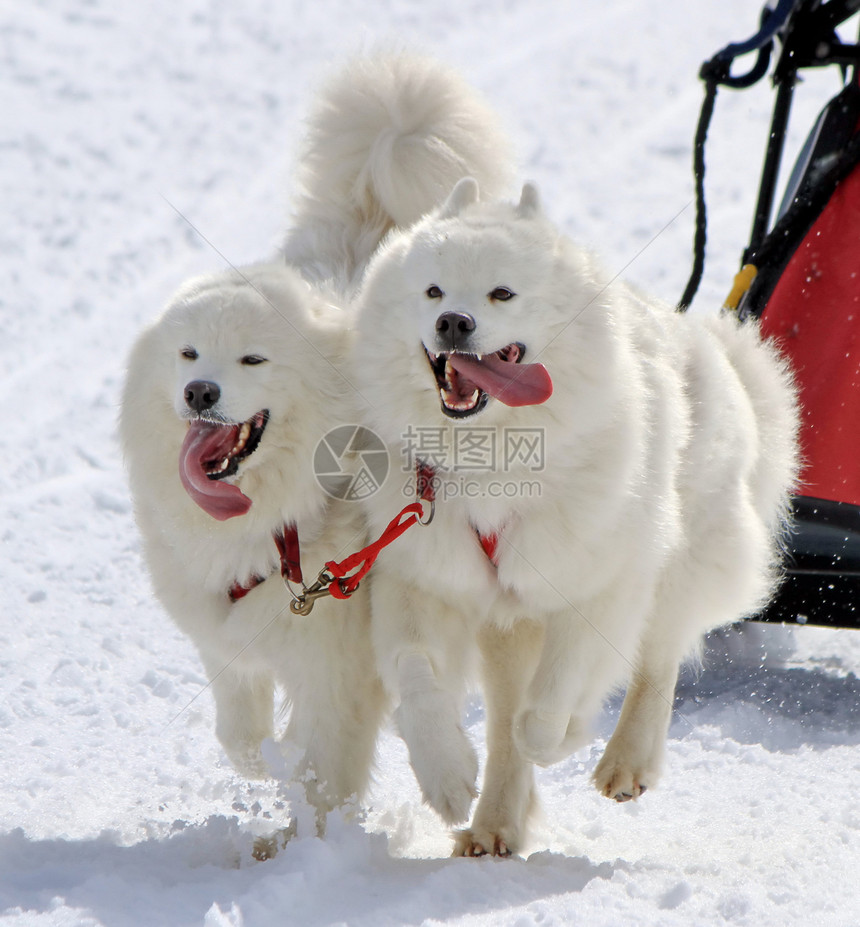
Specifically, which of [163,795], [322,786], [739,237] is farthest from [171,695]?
[739,237]

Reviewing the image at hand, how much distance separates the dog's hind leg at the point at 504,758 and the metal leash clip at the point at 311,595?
2.06ft

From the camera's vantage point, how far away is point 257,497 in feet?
9.89

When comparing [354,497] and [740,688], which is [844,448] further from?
[354,497]

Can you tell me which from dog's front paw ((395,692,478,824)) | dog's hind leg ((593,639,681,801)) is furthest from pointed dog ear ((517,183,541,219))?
dog's hind leg ((593,639,681,801))

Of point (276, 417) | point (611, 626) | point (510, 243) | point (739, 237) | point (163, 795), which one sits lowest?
point (163, 795)

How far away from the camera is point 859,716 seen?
166 inches

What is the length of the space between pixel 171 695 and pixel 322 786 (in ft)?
4.32

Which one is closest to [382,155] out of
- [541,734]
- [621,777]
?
[541,734]

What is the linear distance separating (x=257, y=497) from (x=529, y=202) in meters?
1.07

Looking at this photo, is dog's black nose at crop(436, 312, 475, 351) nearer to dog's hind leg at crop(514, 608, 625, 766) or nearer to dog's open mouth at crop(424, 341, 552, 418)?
dog's open mouth at crop(424, 341, 552, 418)

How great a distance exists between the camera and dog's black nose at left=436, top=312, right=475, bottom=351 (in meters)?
2.67

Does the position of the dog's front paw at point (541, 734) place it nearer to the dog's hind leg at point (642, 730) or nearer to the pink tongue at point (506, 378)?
the dog's hind leg at point (642, 730)

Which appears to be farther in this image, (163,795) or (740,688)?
(740,688)

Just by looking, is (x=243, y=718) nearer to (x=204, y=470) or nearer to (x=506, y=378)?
(x=204, y=470)
